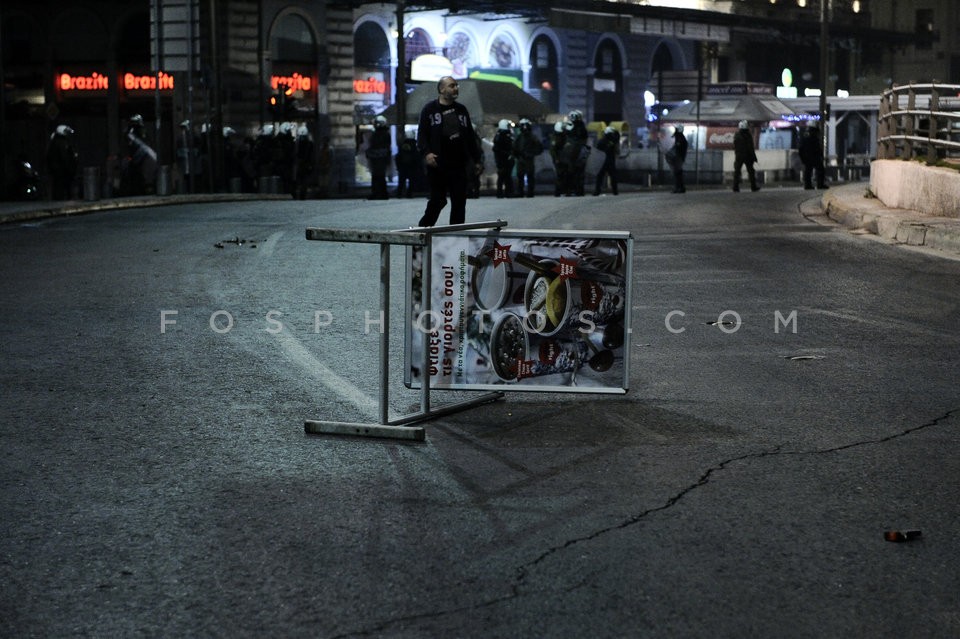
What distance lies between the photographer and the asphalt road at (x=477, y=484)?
406 centimetres

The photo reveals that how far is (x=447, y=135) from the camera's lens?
Result: 14297 mm

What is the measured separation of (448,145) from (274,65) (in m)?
29.5

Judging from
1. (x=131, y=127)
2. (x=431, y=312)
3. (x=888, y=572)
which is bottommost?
(x=888, y=572)

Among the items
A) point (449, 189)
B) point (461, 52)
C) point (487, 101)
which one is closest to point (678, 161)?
point (487, 101)

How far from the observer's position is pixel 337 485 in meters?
5.46

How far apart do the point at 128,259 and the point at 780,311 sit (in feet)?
23.9

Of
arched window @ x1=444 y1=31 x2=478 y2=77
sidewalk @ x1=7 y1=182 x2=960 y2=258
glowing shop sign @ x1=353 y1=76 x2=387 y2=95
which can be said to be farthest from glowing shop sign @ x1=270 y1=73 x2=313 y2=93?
sidewalk @ x1=7 y1=182 x2=960 y2=258

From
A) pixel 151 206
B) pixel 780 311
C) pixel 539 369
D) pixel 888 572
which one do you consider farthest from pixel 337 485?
pixel 151 206

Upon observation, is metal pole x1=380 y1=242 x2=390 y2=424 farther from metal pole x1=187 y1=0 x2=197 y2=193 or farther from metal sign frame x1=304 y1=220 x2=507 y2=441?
metal pole x1=187 y1=0 x2=197 y2=193

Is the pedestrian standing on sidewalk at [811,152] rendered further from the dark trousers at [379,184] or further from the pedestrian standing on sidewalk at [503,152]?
the dark trousers at [379,184]

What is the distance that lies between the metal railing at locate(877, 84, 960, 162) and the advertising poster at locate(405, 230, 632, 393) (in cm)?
1310

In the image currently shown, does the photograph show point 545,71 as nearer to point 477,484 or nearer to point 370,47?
point 370,47

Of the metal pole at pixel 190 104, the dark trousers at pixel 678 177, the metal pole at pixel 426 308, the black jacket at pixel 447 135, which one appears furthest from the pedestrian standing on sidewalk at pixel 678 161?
the metal pole at pixel 426 308

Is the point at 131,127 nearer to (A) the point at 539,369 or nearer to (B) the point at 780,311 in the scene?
(B) the point at 780,311
